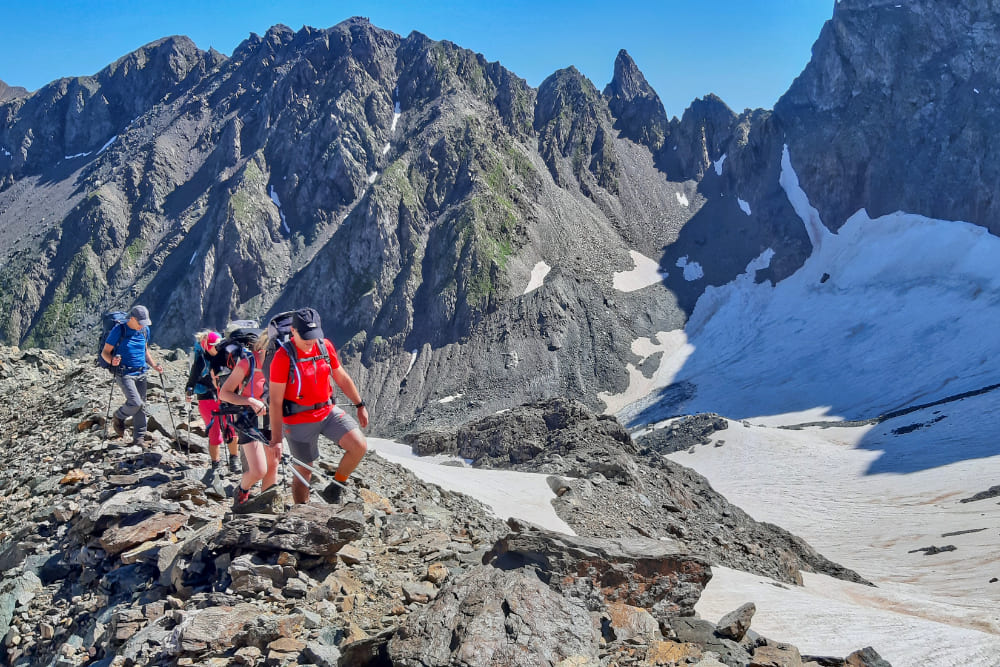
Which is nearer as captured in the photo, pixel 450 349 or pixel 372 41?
pixel 450 349

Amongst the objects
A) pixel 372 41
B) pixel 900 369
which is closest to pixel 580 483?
pixel 900 369

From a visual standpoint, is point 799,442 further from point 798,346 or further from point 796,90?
point 796,90

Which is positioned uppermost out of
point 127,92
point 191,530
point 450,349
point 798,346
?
point 127,92

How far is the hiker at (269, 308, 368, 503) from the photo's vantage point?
891cm

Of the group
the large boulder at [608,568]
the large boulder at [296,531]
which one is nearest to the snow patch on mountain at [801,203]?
the large boulder at [608,568]

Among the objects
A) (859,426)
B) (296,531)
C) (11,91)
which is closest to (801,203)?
(859,426)

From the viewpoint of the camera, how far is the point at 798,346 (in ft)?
295

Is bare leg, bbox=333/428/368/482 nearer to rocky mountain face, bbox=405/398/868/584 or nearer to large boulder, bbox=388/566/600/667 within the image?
large boulder, bbox=388/566/600/667

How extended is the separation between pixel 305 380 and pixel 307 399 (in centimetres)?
26

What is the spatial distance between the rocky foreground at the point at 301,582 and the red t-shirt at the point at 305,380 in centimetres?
117

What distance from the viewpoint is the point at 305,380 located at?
9.07 meters

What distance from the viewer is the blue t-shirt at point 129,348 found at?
1302 centimetres

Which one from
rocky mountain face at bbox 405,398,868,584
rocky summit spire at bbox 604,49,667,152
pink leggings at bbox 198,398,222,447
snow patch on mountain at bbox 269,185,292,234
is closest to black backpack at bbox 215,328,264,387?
pink leggings at bbox 198,398,222,447

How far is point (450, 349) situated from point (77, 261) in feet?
227
